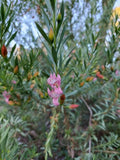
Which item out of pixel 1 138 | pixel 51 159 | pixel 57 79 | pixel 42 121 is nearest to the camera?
pixel 1 138

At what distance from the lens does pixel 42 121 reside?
1037mm

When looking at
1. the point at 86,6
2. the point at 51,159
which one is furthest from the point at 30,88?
the point at 86,6

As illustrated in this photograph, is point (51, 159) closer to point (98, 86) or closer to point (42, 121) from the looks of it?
point (42, 121)

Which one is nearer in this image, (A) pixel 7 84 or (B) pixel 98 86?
(A) pixel 7 84

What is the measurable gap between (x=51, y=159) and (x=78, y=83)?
541 mm

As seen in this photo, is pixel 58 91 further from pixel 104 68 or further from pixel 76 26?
pixel 76 26

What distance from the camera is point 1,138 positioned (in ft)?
0.95

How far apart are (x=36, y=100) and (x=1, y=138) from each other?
44cm

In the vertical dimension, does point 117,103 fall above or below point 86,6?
below

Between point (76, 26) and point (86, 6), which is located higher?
point (86, 6)

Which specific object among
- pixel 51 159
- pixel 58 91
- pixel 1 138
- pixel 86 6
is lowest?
pixel 51 159

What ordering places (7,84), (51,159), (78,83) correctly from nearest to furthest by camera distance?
(7,84)
(78,83)
(51,159)

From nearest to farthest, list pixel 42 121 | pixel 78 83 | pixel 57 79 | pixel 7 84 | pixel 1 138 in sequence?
1. pixel 1 138
2. pixel 57 79
3. pixel 7 84
4. pixel 78 83
5. pixel 42 121

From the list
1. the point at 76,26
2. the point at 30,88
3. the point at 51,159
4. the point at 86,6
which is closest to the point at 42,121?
the point at 51,159
